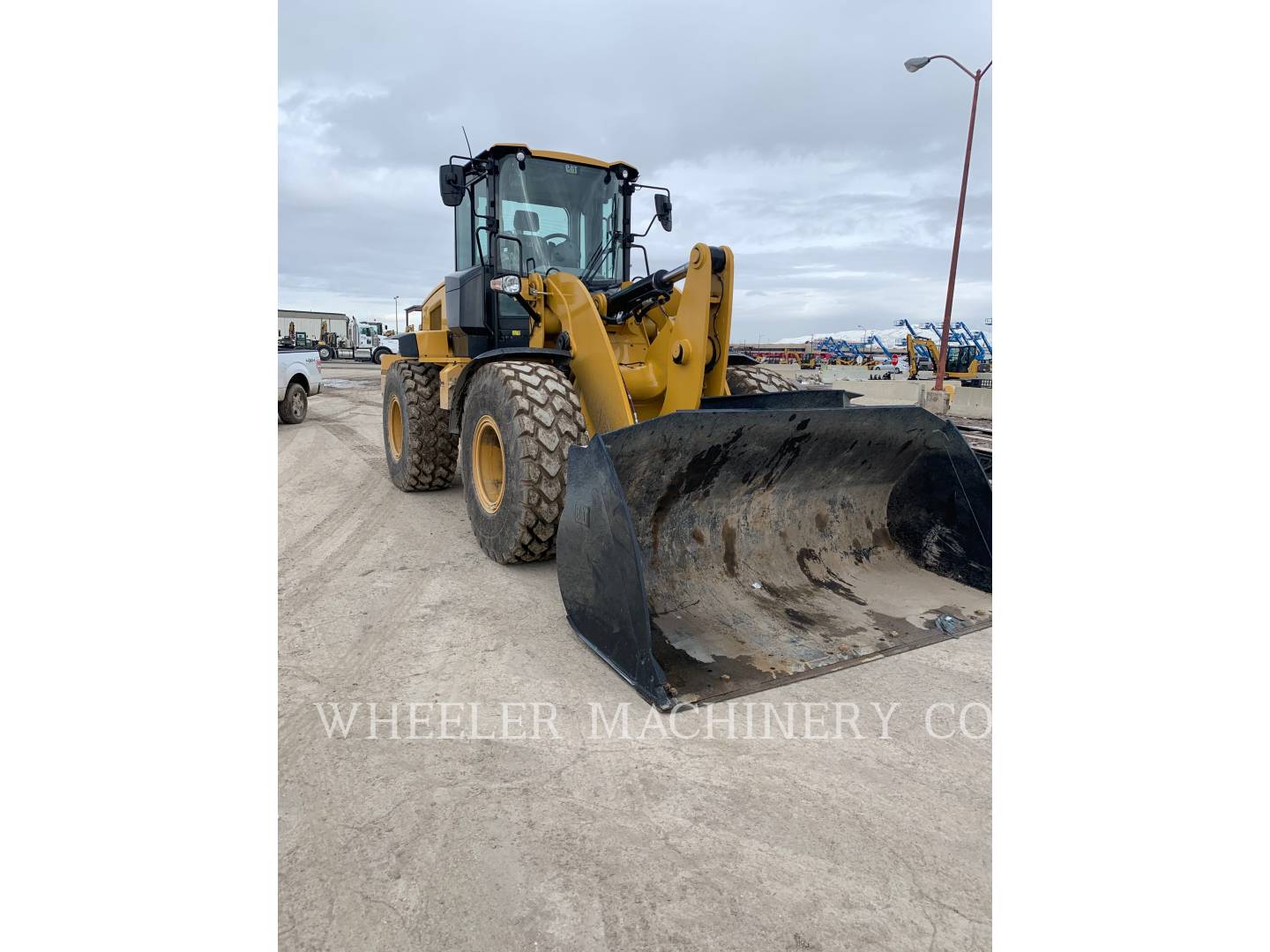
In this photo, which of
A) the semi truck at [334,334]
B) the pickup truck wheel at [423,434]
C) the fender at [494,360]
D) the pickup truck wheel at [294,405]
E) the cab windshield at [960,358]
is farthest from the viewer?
the semi truck at [334,334]

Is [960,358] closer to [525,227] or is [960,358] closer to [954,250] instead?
[954,250]

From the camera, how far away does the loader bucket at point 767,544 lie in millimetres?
3061

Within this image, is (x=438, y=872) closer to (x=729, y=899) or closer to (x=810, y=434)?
(x=729, y=899)

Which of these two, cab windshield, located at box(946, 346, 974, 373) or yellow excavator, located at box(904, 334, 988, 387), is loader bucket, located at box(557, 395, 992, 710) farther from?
cab windshield, located at box(946, 346, 974, 373)

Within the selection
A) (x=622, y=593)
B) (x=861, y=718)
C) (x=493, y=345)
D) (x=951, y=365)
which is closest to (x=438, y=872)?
(x=622, y=593)

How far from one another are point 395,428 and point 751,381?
12.9 ft

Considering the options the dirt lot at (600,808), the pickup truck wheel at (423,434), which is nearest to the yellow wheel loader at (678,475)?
the dirt lot at (600,808)

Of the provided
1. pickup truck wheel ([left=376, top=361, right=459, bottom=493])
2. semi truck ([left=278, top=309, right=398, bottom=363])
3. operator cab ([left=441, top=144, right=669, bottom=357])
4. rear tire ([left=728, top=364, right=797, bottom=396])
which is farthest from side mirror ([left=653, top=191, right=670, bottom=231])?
semi truck ([left=278, top=309, right=398, bottom=363])

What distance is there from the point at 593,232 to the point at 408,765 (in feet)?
14.9

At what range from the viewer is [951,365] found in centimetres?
2734

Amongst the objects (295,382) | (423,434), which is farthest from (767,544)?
(295,382)

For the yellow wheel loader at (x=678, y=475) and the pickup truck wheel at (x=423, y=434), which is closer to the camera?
the yellow wheel loader at (x=678, y=475)

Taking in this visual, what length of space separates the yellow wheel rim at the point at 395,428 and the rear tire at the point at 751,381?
357 centimetres

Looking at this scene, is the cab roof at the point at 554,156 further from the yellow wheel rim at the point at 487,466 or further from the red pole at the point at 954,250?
the red pole at the point at 954,250
